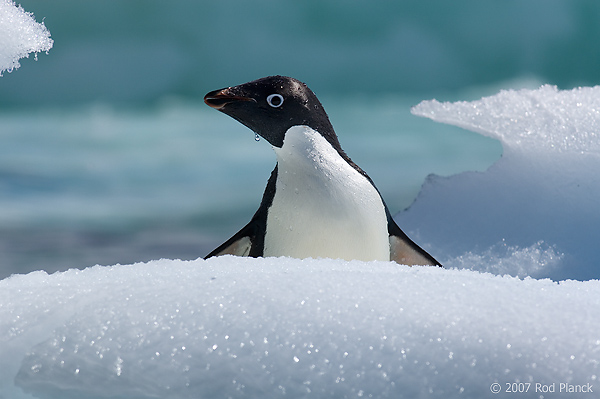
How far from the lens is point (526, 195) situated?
3148 millimetres

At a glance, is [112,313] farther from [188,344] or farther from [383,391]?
[383,391]

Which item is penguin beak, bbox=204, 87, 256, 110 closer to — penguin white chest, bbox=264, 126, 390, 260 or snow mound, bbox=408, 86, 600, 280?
penguin white chest, bbox=264, 126, 390, 260

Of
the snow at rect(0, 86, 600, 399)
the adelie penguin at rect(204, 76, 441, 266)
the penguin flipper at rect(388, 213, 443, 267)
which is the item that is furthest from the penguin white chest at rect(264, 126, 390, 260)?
the snow at rect(0, 86, 600, 399)

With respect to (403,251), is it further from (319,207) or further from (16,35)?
(16,35)

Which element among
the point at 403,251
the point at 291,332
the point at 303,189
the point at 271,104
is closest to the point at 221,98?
the point at 271,104

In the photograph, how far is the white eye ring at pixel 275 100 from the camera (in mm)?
1966

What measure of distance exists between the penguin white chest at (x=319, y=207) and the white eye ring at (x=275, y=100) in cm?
8

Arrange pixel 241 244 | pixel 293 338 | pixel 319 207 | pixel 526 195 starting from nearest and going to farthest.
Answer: pixel 293 338, pixel 319 207, pixel 241 244, pixel 526 195

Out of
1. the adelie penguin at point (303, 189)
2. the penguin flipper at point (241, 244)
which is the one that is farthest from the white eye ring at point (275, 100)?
the penguin flipper at point (241, 244)

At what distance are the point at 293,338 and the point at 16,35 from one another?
56.5 inches

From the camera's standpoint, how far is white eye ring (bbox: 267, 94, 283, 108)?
1966 mm

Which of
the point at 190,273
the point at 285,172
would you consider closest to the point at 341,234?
the point at 285,172

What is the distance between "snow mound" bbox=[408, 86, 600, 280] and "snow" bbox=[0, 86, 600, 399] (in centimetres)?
182

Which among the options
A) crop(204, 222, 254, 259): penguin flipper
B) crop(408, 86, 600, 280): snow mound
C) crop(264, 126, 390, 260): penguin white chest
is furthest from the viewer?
crop(408, 86, 600, 280): snow mound
